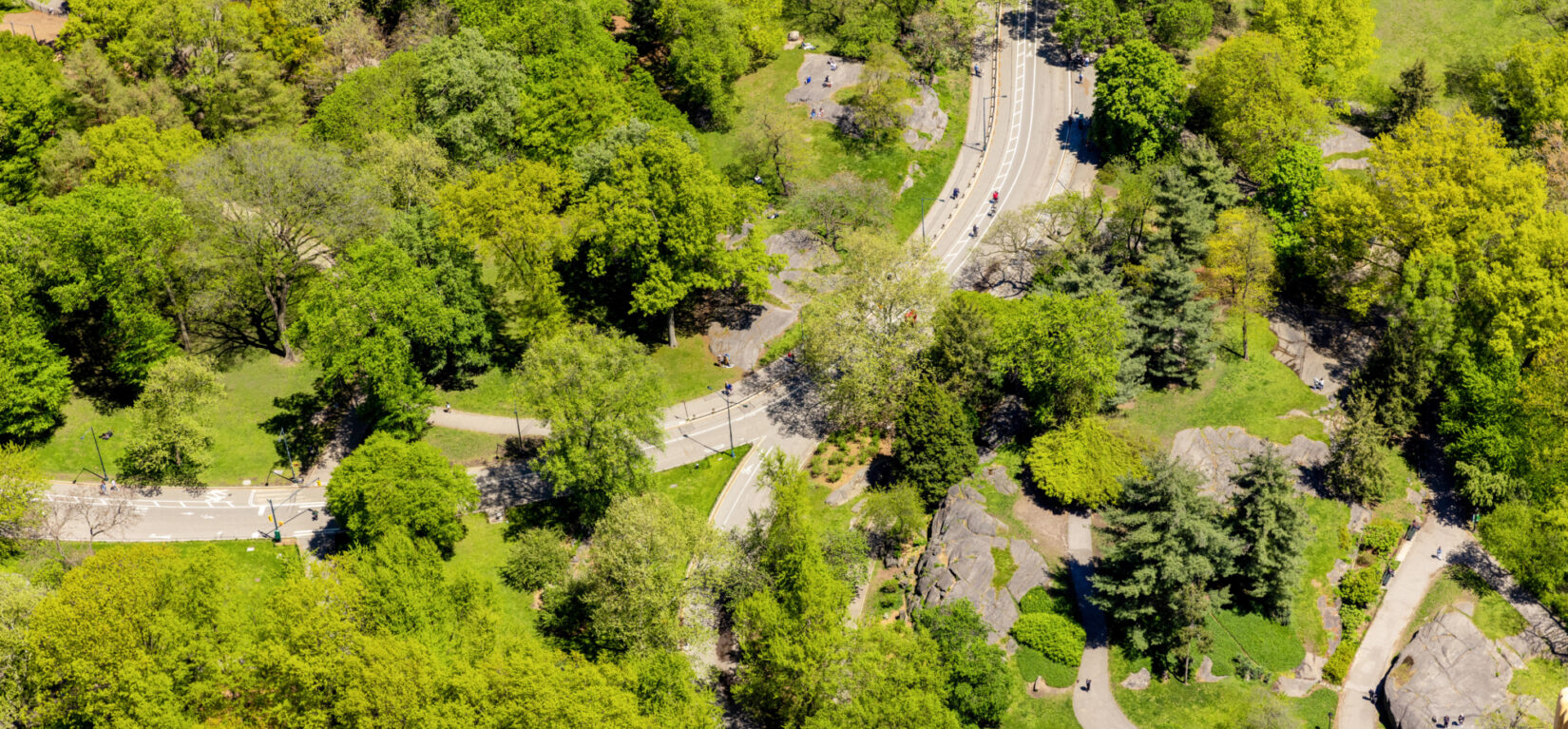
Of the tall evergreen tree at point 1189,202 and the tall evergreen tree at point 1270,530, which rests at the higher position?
the tall evergreen tree at point 1189,202

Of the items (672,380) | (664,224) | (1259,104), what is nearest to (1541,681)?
(1259,104)

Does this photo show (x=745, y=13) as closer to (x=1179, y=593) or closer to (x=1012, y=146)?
(x=1012, y=146)

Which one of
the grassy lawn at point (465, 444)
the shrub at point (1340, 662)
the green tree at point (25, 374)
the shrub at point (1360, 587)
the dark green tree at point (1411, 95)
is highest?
the dark green tree at point (1411, 95)

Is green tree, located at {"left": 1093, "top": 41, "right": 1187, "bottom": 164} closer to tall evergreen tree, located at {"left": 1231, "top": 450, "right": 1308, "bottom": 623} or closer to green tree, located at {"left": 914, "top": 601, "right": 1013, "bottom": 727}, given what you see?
tall evergreen tree, located at {"left": 1231, "top": 450, "right": 1308, "bottom": 623}

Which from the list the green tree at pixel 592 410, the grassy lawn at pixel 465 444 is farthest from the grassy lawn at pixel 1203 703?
the grassy lawn at pixel 465 444

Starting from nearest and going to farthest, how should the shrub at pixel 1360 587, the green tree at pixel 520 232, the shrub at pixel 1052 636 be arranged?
the shrub at pixel 1052 636 < the shrub at pixel 1360 587 < the green tree at pixel 520 232

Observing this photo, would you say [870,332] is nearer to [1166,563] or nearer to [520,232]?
[520,232]

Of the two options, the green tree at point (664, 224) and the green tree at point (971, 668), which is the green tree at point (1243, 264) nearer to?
the green tree at point (664, 224)
